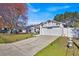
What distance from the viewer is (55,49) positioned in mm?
3906

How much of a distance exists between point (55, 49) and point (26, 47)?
0.33m

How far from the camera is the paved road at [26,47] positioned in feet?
12.8

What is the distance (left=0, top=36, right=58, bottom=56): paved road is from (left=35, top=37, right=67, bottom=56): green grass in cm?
5

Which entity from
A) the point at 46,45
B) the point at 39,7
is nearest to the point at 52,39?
the point at 46,45

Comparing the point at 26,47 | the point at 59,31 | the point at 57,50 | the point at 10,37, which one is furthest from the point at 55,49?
the point at 10,37

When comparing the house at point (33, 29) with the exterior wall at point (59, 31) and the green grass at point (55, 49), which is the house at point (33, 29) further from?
→ the green grass at point (55, 49)

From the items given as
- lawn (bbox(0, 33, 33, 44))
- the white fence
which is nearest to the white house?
the white fence

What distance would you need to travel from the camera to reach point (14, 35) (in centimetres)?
396

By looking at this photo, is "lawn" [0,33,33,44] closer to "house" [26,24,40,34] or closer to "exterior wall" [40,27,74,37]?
"house" [26,24,40,34]

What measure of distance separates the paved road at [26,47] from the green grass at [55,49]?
0.16 feet

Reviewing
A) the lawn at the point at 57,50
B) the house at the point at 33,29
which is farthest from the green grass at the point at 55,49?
the house at the point at 33,29

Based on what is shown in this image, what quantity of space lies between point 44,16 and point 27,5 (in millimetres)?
232

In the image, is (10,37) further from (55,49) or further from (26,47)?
(55,49)

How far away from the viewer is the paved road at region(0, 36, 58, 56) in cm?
391
